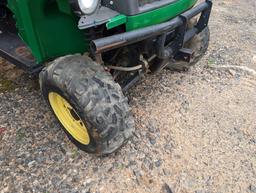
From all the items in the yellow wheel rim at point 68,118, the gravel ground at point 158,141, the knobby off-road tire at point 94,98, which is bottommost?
the gravel ground at point 158,141

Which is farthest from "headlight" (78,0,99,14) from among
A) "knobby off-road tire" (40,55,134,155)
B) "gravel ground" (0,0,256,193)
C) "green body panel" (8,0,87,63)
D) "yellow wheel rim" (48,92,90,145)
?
"gravel ground" (0,0,256,193)

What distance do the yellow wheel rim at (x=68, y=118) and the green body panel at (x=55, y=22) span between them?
1.26 feet

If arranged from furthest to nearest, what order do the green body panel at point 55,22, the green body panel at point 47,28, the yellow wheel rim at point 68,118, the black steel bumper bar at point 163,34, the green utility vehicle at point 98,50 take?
the yellow wheel rim at point 68,118 → the green body panel at point 47,28 → the green body panel at point 55,22 → the green utility vehicle at point 98,50 → the black steel bumper bar at point 163,34

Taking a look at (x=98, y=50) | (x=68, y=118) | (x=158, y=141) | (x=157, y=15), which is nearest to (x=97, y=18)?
(x=98, y=50)

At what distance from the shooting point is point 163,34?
2.49m

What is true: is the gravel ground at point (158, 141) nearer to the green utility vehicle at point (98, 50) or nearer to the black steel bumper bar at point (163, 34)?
the green utility vehicle at point (98, 50)

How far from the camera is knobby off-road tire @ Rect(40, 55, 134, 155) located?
2.39 metres

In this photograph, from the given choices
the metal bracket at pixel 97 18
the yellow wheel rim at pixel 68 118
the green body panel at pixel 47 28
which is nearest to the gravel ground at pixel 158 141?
the yellow wheel rim at pixel 68 118

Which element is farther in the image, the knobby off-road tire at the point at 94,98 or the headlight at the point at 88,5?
the knobby off-road tire at the point at 94,98

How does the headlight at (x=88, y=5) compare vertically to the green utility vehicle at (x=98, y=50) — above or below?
above

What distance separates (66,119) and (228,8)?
4167mm

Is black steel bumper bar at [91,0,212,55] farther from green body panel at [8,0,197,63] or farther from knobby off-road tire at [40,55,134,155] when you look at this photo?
knobby off-road tire at [40,55,134,155]

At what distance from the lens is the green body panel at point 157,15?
2.35 meters

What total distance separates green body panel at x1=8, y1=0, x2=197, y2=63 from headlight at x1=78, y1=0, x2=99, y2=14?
15cm
